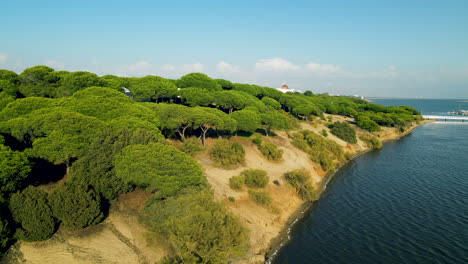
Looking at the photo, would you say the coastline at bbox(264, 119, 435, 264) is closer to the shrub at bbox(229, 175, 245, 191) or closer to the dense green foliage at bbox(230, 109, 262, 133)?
the shrub at bbox(229, 175, 245, 191)

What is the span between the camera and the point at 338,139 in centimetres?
6328

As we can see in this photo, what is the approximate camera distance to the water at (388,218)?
22672mm

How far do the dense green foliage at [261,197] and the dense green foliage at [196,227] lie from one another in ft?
27.7

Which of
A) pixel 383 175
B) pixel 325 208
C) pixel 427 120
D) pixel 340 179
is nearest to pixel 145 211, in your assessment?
pixel 325 208

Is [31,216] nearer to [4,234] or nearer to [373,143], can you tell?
[4,234]

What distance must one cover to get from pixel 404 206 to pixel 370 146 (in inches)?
1440

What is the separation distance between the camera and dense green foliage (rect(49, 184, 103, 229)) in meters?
18.3

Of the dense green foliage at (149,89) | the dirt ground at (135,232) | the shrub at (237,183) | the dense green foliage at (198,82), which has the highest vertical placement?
the dense green foliage at (198,82)

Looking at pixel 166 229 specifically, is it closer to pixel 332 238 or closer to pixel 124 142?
pixel 124 142

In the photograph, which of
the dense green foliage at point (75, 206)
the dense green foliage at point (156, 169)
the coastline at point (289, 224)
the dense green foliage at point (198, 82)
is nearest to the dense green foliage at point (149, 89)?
the dense green foliage at point (198, 82)

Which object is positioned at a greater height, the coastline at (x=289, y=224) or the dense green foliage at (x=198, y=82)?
the dense green foliage at (x=198, y=82)

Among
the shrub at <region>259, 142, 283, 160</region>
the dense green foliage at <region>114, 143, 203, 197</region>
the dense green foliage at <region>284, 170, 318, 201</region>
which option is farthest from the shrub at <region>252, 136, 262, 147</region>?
the dense green foliage at <region>114, 143, 203, 197</region>

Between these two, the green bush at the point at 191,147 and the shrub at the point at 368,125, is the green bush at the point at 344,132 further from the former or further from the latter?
A: the green bush at the point at 191,147

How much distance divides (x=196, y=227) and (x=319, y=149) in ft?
123
